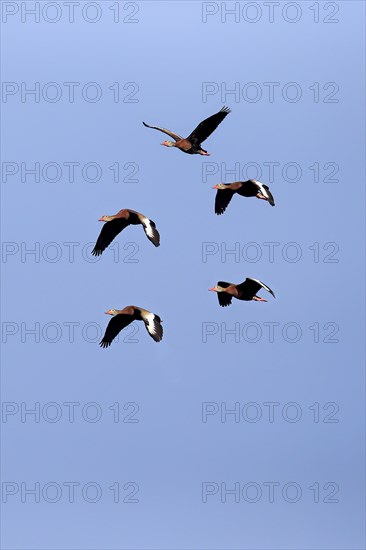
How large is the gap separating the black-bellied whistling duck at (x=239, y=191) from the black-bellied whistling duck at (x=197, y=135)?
1179mm

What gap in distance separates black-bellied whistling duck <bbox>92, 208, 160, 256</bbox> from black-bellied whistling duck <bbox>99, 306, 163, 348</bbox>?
1577mm

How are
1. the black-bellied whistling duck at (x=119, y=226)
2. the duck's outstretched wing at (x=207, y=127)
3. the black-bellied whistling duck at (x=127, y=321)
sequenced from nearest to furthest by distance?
the black-bellied whistling duck at (x=127, y=321) < the black-bellied whistling duck at (x=119, y=226) < the duck's outstretched wing at (x=207, y=127)

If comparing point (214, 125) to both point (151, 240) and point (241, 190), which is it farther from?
point (151, 240)

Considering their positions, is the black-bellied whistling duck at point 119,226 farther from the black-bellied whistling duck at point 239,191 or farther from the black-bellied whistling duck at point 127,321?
the black-bellied whistling duck at point 239,191

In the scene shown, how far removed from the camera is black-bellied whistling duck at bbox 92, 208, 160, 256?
24.7 m

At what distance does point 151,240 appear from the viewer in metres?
24.0

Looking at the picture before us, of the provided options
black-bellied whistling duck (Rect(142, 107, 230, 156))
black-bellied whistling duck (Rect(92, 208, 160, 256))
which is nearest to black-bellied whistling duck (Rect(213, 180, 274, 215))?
black-bellied whistling duck (Rect(142, 107, 230, 156))

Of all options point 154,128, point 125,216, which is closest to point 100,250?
point 125,216

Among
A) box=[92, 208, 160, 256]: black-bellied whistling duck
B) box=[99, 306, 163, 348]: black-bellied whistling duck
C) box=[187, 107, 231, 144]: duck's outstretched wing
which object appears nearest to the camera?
box=[99, 306, 163, 348]: black-bellied whistling duck

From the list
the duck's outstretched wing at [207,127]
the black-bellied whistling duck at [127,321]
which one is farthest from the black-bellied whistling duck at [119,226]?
the duck's outstretched wing at [207,127]

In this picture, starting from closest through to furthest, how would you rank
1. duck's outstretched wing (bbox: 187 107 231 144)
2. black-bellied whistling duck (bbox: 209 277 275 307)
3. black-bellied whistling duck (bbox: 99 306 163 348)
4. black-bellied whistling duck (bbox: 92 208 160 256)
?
black-bellied whistling duck (bbox: 99 306 163 348) → black-bellied whistling duck (bbox: 92 208 160 256) → black-bellied whistling duck (bbox: 209 277 275 307) → duck's outstretched wing (bbox: 187 107 231 144)

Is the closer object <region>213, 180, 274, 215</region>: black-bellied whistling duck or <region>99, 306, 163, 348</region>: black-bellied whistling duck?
<region>99, 306, 163, 348</region>: black-bellied whistling duck

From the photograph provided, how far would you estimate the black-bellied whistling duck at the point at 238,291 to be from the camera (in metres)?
25.7

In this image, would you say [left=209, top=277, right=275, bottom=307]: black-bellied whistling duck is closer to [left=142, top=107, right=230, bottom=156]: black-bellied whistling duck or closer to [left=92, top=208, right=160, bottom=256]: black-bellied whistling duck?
[left=92, top=208, right=160, bottom=256]: black-bellied whistling duck
